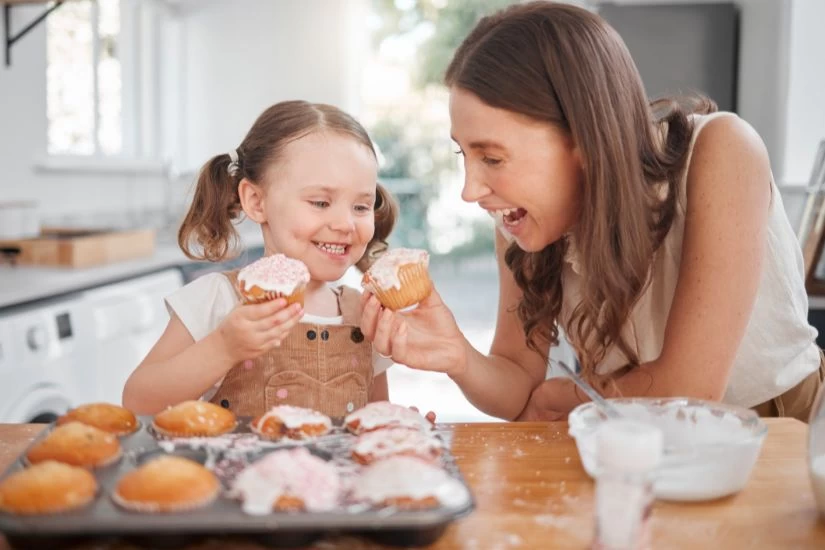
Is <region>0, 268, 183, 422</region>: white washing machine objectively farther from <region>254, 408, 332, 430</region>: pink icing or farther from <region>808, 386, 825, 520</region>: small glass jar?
<region>808, 386, 825, 520</region>: small glass jar

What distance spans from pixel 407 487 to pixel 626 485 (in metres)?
0.21

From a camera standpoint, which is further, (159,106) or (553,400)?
(159,106)

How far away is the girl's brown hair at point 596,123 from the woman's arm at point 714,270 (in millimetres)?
60

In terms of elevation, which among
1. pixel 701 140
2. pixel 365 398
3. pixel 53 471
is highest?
pixel 701 140

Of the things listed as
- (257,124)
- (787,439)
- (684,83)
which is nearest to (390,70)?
(684,83)

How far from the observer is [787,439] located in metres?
1.27

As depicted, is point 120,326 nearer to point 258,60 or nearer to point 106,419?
point 106,419

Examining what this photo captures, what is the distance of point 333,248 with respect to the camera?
1.70m

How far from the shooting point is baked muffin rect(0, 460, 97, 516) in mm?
851

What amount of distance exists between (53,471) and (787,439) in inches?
36.9

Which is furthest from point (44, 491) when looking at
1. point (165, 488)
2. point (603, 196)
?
point (603, 196)

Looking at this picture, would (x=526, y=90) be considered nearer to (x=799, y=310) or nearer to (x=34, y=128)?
(x=799, y=310)

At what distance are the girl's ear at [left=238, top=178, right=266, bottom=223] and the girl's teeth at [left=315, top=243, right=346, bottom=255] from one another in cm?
15

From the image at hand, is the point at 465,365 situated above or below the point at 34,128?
below
